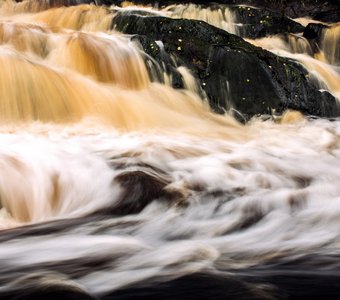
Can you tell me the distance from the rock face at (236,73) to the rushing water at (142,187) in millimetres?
290

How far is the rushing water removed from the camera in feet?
8.44

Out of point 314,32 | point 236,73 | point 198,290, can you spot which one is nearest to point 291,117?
point 236,73

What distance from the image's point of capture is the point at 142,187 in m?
4.14

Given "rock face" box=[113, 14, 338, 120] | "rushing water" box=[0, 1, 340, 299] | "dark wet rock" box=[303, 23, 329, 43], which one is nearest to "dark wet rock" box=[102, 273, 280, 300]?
"rushing water" box=[0, 1, 340, 299]

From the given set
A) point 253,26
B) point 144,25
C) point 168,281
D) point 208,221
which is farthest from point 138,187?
point 253,26

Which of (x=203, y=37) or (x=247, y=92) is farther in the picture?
(x=203, y=37)

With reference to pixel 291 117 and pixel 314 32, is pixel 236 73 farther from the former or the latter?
pixel 314 32

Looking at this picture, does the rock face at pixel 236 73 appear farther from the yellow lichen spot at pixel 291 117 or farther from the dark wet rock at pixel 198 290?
the dark wet rock at pixel 198 290

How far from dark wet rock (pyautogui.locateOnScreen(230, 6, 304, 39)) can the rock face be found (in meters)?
5.65

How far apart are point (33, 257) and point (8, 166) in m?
1.55

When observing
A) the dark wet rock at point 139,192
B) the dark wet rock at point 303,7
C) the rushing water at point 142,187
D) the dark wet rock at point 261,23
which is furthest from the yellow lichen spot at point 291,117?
the dark wet rock at point 303,7

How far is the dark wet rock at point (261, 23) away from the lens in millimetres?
14175

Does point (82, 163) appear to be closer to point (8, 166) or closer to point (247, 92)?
point (8, 166)

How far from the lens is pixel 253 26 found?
47.2 feet
